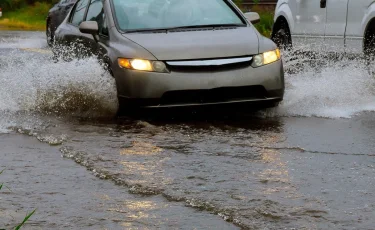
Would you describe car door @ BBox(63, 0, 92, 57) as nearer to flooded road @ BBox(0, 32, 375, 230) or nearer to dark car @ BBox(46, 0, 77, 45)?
flooded road @ BBox(0, 32, 375, 230)

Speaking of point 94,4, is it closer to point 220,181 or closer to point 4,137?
point 4,137

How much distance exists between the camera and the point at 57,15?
76.2 ft

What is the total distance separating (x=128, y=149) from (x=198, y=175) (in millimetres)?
1282

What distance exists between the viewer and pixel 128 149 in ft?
24.7

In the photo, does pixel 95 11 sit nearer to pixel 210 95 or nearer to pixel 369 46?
pixel 210 95

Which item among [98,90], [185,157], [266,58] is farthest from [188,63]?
[185,157]

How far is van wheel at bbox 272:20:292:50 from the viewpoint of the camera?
13984mm

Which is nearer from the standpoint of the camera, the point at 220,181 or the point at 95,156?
the point at 220,181

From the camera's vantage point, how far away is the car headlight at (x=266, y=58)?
934cm

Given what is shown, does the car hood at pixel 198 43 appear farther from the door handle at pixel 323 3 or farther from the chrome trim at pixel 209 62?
the door handle at pixel 323 3

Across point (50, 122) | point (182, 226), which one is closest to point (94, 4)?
point (50, 122)

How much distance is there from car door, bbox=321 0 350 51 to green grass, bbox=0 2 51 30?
29.1 m

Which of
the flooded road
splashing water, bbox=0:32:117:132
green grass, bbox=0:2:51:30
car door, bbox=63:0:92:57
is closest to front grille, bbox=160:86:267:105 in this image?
the flooded road

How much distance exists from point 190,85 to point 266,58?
88cm
